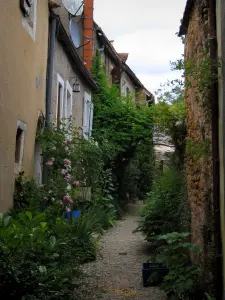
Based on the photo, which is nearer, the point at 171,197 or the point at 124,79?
the point at 171,197

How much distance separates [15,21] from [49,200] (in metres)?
2.96

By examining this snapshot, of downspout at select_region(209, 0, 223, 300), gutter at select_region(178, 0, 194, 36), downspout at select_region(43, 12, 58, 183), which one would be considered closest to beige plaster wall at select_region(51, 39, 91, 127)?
downspout at select_region(43, 12, 58, 183)

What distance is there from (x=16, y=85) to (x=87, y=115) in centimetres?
716

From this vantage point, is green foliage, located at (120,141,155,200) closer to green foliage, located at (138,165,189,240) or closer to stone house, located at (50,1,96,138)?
stone house, located at (50,1,96,138)

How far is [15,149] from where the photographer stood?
7168mm

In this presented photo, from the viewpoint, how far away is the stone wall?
17.0ft

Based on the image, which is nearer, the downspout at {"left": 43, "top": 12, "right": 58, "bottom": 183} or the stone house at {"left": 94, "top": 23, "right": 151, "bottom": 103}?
the downspout at {"left": 43, "top": 12, "right": 58, "bottom": 183}

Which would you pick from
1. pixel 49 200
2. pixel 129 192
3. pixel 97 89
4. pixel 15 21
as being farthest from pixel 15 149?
pixel 129 192

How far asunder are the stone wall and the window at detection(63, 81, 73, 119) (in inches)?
190

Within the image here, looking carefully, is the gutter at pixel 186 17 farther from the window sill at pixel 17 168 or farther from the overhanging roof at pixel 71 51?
the overhanging roof at pixel 71 51

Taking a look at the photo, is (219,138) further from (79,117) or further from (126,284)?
(79,117)

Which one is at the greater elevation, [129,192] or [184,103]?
[184,103]

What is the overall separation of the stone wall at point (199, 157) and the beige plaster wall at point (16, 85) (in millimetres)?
2495

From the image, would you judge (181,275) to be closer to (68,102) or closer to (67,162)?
(67,162)
